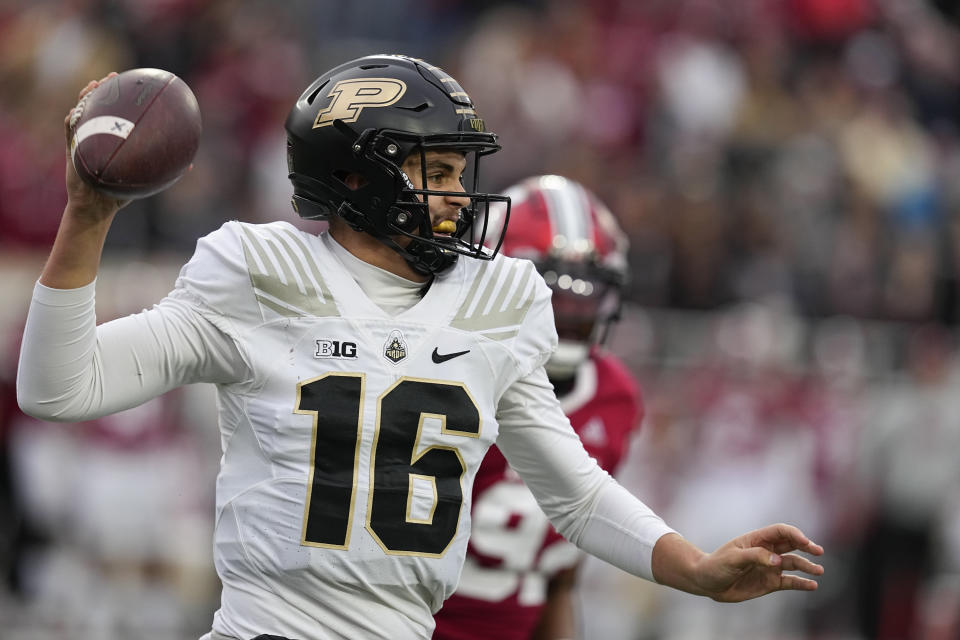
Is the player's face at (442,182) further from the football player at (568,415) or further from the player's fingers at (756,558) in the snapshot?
the football player at (568,415)

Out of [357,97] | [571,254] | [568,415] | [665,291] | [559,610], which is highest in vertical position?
[357,97]

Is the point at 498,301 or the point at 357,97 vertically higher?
the point at 357,97

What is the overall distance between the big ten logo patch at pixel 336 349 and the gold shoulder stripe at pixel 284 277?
0.20ft

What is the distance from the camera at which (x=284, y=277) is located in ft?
9.41

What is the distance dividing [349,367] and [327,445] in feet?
0.53

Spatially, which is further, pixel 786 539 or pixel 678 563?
pixel 678 563

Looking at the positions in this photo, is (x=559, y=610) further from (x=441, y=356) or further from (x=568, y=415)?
(x=441, y=356)

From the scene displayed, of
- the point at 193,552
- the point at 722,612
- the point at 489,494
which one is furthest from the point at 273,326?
the point at 722,612

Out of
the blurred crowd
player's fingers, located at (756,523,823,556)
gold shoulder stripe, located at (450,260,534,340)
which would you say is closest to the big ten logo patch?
gold shoulder stripe, located at (450,260,534,340)

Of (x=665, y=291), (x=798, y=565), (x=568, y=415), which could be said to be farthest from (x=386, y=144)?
(x=665, y=291)

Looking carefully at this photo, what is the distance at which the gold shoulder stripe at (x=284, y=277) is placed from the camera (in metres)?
2.85

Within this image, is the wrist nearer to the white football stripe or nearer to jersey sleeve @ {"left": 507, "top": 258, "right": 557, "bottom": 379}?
jersey sleeve @ {"left": 507, "top": 258, "right": 557, "bottom": 379}

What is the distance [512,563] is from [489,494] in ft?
Answer: 0.73

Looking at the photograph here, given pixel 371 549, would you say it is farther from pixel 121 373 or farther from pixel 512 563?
pixel 512 563
